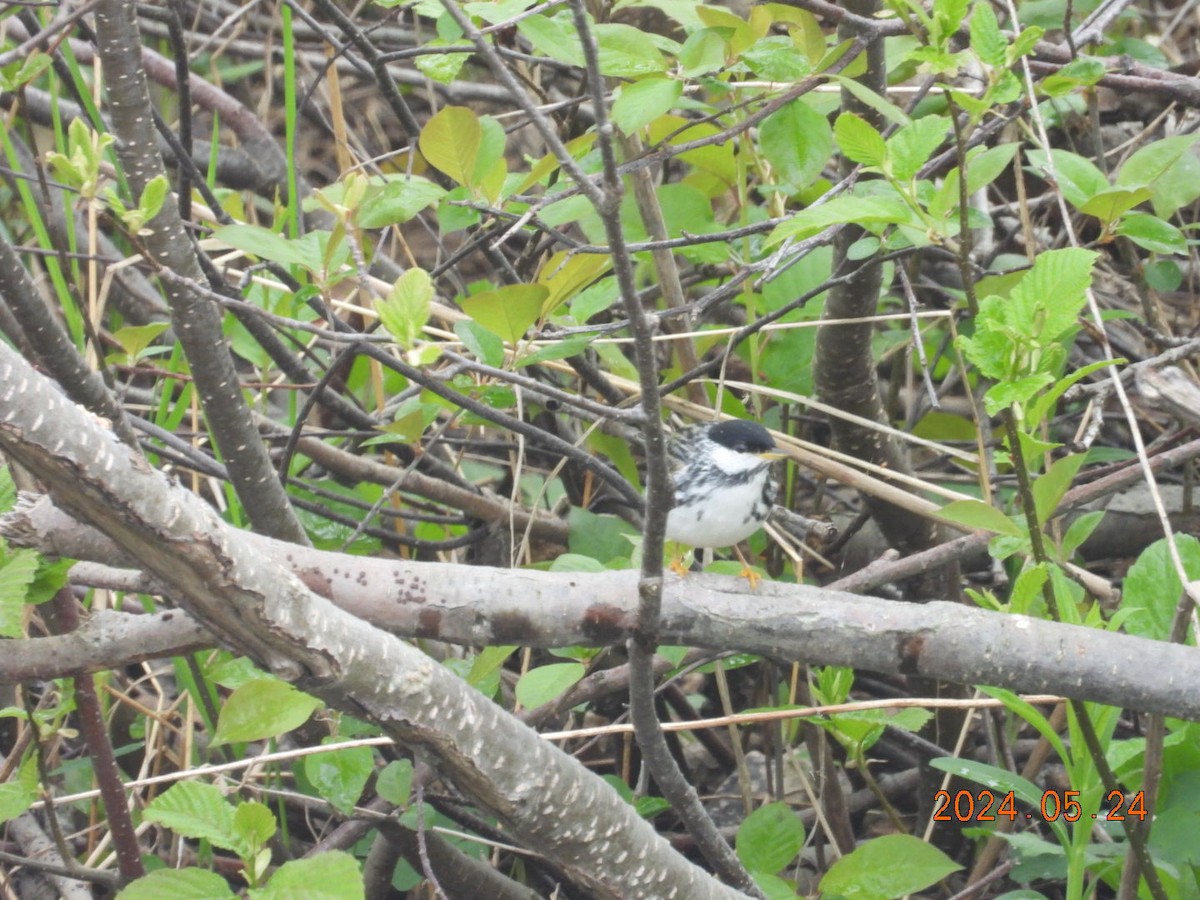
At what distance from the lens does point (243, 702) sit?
5.84 ft

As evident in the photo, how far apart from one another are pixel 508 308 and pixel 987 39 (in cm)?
74

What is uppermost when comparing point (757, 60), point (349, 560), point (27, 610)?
point (757, 60)

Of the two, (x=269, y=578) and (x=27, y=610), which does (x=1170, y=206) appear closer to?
(x=269, y=578)

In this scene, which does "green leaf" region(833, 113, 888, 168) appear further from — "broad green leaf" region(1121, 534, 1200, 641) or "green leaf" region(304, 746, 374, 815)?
"green leaf" region(304, 746, 374, 815)

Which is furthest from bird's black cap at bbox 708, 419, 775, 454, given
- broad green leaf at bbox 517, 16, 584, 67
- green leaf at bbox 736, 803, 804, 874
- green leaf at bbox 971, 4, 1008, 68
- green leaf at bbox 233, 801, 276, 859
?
green leaf at bbox 233, 801, 276, 859

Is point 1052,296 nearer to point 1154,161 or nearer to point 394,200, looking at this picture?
point 1154,161

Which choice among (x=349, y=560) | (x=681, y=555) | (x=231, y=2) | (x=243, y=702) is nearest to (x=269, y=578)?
(x=349, y=560)

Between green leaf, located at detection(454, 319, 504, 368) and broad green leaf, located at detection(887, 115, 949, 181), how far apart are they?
61 cm

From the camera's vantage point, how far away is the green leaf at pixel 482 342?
1.73m

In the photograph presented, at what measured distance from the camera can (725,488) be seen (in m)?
2.38

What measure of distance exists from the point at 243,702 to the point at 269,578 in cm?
55

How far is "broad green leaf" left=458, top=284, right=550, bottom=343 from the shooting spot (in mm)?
1682

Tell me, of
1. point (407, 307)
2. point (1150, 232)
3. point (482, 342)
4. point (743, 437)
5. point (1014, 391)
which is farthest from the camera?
point (743, 437)

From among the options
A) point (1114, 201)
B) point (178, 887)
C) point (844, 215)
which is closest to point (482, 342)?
point (844, 215)
